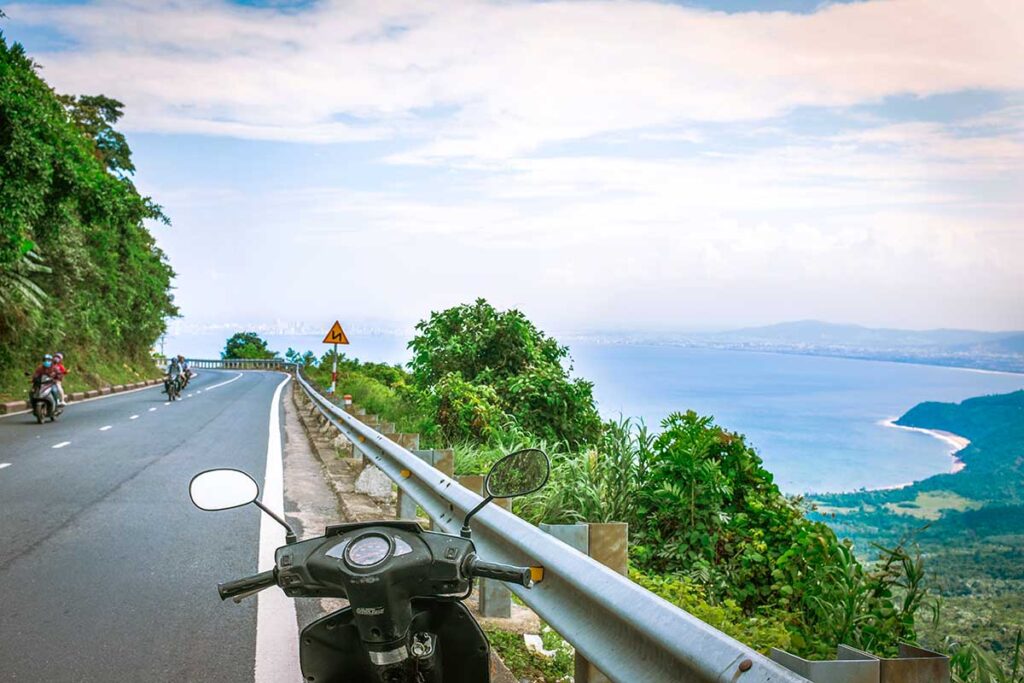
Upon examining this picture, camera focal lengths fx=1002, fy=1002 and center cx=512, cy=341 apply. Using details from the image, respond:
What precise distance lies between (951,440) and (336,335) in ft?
61.6

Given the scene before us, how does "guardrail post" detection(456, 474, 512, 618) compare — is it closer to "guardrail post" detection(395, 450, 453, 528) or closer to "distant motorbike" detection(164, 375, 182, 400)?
"guardrail post" detection(395, 450, 453, 528)

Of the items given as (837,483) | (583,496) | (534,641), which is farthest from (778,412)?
(534,641)

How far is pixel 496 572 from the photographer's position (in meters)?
2.77

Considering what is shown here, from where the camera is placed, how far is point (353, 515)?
30.0 ft

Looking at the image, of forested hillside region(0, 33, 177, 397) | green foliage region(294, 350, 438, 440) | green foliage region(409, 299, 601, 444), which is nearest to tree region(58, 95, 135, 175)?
forested hillside region(0, 33, 177, 397)

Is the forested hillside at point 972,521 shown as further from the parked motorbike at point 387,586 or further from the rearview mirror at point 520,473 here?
the parked motorbike at point 387,586

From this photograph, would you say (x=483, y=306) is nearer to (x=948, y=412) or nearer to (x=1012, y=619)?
(x=948, y=412)

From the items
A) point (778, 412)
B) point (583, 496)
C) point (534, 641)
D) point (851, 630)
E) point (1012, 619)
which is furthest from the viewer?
point (778, 412)

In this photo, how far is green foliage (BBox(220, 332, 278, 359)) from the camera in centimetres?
11875

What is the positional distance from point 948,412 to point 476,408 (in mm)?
11654

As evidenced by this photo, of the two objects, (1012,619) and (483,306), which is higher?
(483,306)

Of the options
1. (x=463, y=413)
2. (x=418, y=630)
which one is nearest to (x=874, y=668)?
(x=418, y=630)

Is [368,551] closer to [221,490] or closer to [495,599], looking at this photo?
[221,490]

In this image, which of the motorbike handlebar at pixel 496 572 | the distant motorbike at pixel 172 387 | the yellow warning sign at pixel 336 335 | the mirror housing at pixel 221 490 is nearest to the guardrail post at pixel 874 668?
the motorbike handlebar at pixel 496 572
